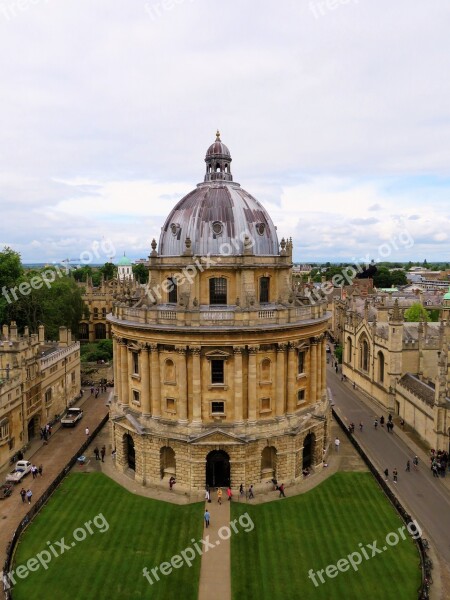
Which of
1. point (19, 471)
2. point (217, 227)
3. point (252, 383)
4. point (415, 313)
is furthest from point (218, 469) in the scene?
point (415, 313)

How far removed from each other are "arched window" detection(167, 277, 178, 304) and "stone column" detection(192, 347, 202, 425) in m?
5.90

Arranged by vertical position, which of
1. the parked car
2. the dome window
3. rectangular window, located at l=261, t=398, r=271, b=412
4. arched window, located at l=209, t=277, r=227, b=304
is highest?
the dome window

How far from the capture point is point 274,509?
117ft

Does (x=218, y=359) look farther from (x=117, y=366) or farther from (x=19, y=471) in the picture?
(x=19, y=471)

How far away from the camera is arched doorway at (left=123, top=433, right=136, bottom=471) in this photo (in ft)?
137

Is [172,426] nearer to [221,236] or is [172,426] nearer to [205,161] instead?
[221,236]

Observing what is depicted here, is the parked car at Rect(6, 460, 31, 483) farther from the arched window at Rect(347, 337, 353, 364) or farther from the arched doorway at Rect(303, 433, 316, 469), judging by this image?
the arched window at Rect(347, 337, 353, 364)

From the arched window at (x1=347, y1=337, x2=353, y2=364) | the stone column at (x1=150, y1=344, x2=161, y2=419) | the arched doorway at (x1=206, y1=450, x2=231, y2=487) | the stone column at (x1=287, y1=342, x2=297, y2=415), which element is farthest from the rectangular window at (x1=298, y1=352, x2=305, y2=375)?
Answer: the arched window at (x1=347, y1=337, x2=353, y2=364)

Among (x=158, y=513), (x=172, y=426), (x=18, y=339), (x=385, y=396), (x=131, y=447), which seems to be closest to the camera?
(x=158, y=513)

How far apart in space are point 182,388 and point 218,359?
11.8ft

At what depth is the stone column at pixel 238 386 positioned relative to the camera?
3709 cm

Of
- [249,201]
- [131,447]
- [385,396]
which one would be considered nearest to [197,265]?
[249,201]

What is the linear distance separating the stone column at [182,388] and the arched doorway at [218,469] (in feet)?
11.9

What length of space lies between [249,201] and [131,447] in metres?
23.7
